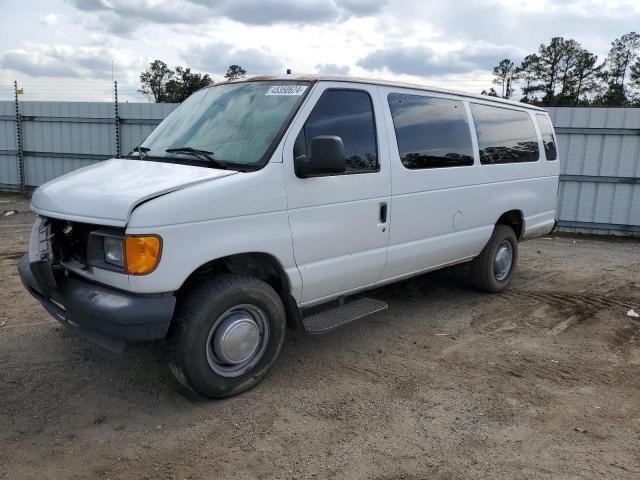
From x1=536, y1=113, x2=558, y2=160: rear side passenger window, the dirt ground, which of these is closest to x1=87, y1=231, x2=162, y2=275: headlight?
the dirt ground

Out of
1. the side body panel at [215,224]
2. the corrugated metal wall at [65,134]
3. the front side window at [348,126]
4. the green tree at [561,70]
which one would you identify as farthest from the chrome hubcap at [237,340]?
the green tree at [561,70]

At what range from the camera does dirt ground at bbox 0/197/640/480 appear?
10.1ft

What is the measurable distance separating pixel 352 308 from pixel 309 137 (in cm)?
150

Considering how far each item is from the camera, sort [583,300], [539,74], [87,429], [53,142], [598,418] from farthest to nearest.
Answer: [539,74]
[53,142]
[583,300]
[598,418]
[87,429]

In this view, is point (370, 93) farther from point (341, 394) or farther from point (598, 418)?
point (598, 418)

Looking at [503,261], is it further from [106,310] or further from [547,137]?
[106,310]

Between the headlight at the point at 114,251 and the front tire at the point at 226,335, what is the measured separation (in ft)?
1.62

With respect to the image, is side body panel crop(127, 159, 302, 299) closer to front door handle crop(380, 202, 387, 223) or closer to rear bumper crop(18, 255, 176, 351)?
rear bumper crop(18, 255, 176, 351)

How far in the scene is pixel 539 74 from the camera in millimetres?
50062

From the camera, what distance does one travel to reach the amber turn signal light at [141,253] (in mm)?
3168

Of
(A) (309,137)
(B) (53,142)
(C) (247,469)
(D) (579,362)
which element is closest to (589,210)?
(D) (579,362)

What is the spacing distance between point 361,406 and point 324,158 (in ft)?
5.56

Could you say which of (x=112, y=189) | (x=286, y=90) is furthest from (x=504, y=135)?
(x=112, y=189)

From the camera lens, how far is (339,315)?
14.5ft
